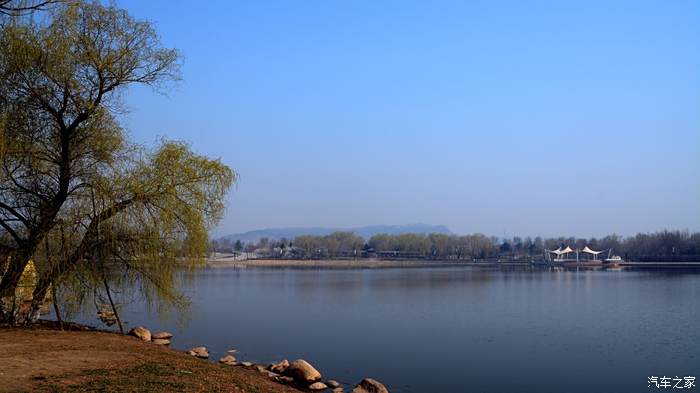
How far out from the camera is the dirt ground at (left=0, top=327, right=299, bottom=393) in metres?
10.3

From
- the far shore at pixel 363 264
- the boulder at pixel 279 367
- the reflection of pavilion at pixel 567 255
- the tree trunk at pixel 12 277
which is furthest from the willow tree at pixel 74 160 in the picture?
the reflection of pavilion at pixel 567 255

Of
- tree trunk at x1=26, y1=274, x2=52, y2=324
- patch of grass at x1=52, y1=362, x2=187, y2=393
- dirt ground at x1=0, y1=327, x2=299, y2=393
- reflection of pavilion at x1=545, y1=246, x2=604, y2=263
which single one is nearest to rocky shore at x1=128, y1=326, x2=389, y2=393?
dirt ground at x1=0, y1=327, x2=299, y2=393

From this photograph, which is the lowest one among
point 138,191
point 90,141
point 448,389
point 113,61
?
point 448,389

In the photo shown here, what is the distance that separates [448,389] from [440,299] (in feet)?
89.8

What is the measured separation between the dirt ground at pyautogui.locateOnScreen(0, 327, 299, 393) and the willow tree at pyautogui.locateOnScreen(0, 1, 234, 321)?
2.62m

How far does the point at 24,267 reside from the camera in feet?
55.3

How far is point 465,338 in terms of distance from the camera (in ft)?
85.7

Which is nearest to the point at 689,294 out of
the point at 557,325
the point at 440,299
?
the point at 440,299

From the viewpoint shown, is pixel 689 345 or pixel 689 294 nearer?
pixel 689 345

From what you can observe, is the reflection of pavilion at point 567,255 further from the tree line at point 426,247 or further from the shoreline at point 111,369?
the shoreline at point 111,369

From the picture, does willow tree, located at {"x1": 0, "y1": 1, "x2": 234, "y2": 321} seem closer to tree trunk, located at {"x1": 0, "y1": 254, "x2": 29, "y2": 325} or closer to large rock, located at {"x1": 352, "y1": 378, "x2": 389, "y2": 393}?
tree trunk, located at {"x1": 0, "y1": 254, "x2": 29, "y2": 325}

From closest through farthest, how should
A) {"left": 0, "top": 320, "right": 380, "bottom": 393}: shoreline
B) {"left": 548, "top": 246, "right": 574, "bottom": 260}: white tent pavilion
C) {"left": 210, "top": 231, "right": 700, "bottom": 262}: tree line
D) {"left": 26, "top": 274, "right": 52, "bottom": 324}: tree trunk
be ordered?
{"left": 0, "top": 320, "right": 380, "bottom": 393}: shoreline, {"left": 26, "top": 274, "right": 52, "bottom": 324}: tree trunk, {"left": 548, "top": 246, "right": 574, "bottom": 260}: white tent pavilion, {"left": 210, "top": 231, "right": 700, "bottom": 262}: tree line

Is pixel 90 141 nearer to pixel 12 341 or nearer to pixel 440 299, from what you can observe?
pixel 12 341

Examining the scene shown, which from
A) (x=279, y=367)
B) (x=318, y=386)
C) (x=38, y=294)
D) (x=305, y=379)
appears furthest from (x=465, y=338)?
(x=38, y=294)
